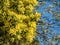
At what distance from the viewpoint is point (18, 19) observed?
16.2m

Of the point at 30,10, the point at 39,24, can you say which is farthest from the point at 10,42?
the point at 39,24

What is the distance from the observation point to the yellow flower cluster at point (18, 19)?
1627 centimetres

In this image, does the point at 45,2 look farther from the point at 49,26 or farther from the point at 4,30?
the point at 4,30

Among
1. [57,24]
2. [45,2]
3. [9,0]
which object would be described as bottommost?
[57,24]

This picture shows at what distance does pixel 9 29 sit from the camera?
1644 cm

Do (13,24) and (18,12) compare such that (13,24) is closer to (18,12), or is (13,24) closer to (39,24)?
(18,12)

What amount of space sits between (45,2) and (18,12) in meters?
3.42

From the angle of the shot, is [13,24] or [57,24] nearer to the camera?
[13,24]

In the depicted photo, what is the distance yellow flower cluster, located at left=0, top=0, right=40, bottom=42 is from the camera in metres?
16.3

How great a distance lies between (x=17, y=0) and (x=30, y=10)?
0.74 m

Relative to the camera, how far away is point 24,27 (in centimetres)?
1658

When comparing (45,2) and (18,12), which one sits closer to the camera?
(18,12)

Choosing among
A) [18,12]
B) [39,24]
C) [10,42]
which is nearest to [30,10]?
[18,12]

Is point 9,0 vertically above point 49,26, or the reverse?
point 9,0
